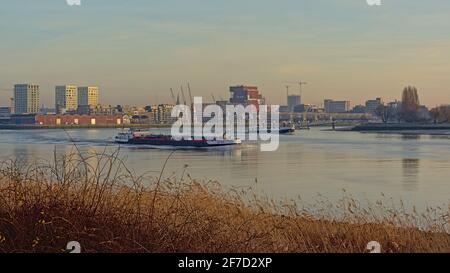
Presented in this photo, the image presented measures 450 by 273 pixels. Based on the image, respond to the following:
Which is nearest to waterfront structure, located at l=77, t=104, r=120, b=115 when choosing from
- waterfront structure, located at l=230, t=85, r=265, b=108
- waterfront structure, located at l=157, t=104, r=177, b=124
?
waterfront structure, located at l=157, t=104, r=177, b=124

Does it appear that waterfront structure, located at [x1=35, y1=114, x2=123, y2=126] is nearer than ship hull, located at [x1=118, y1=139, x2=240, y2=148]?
No

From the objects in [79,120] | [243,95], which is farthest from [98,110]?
[243,95]

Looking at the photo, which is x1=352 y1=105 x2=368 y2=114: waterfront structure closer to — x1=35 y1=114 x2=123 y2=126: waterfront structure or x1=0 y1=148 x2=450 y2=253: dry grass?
x1=35 y1=114 x2=123 y2=126: waterfront structure

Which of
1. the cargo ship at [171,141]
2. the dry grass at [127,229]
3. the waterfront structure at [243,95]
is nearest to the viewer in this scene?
the dry grass at [127,229]

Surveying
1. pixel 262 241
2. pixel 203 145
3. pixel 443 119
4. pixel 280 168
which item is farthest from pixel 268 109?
pixel 262 241

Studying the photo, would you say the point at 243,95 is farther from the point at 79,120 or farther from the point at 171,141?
the point at 79,120

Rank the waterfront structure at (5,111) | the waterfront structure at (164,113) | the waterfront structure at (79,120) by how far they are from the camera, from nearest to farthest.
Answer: the waterfront structure at (79,120)
the waterfront structure at (164,113)
the waterfront structure at (5,111)

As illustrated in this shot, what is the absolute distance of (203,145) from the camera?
50.3 metres

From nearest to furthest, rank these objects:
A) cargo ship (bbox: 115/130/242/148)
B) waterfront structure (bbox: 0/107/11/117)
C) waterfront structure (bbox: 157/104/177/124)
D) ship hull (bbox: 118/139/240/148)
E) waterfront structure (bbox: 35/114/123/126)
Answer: ship hull (bbox: 118/139/240/148)
cargo ship (bbox: 115/130/242/148)
waterfront structure (bbox: 35/114/123/126)
waterfront structure (bbox: 157/104/177/124)
waterfront structure (bbox: 0/107/11/117)

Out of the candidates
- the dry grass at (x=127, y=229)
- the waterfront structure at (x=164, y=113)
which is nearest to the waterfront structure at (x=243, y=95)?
the waterfront structure at (x=164, y=113)

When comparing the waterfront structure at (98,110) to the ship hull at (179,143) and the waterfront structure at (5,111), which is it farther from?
the ship hull at (179,143)

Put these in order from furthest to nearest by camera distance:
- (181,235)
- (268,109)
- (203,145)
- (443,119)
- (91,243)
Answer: (268,109) → (443,119) → (203,145) → (181,235) → (91,243)
